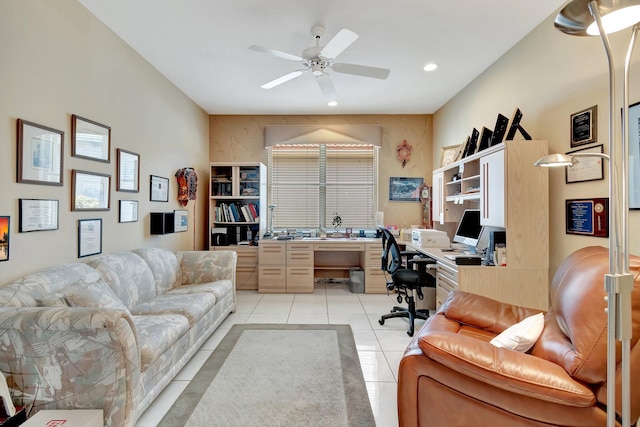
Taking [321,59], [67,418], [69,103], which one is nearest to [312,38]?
[321,59]

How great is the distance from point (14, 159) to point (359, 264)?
13.8 feet

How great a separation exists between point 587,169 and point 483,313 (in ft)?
4.07

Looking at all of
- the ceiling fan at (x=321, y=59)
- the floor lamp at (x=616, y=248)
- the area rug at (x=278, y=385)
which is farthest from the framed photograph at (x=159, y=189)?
the floor lamp at (x=616, y=248)

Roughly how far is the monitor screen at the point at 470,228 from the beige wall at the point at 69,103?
350cm

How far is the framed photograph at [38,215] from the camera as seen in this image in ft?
6.38

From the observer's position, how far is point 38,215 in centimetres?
205

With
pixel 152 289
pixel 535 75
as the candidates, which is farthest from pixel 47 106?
pixel 535 75

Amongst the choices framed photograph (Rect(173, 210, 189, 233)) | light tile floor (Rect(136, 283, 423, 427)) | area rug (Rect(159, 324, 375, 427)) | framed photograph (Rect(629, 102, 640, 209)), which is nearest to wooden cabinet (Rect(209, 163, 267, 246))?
framed photograph (Rect(173, 210, 189, 233))

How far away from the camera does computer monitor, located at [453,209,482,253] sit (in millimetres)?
3294

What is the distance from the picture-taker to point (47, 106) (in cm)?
211

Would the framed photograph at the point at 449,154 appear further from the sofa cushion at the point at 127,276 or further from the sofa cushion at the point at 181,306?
the sofa cushion at the point at 127,276

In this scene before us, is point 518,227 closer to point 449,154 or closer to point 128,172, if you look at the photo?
point 449,154

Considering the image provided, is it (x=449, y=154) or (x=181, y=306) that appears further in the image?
(x=449, y=154)

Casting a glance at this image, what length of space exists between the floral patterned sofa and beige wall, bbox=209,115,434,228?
286 cm
